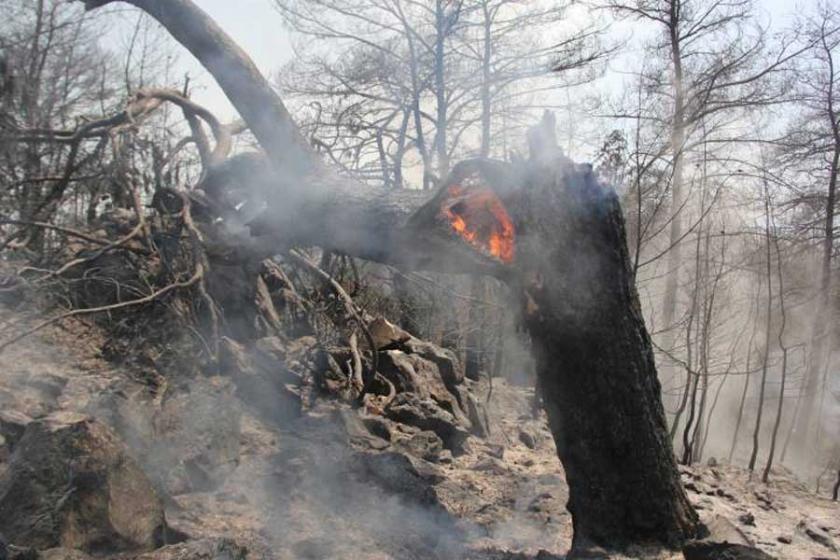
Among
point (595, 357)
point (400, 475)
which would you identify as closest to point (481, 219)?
point (595, 357)

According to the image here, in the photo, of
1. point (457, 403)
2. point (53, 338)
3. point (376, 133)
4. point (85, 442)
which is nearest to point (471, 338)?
point (457, 403)

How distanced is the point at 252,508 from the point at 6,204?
3.41m

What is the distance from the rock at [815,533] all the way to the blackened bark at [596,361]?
93cm

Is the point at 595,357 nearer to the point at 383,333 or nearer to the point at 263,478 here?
the point at 263,478

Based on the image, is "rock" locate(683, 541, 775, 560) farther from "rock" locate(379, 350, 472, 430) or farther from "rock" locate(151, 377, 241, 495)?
"rock" locate(379, 350, 472, 430)

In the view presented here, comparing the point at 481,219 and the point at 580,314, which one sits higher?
the point at 481,219

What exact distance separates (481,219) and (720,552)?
2.07 metres

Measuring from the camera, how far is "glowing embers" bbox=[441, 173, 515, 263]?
365cm

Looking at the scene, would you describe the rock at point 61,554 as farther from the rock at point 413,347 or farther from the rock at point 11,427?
the rock at point 413,347

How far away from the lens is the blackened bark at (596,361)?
333 centimetres

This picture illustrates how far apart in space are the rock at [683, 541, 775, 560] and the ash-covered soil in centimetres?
35

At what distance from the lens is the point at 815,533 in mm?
3811

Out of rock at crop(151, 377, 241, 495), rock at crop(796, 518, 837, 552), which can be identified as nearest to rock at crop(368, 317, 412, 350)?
rock at crop(151, 377, 241, 495)

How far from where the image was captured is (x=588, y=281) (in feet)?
11.1
